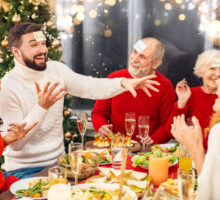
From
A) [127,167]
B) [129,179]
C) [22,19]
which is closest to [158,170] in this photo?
[129,179]

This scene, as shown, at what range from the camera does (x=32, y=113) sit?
2.01 m

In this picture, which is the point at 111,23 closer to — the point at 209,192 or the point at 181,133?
the point at 181,133

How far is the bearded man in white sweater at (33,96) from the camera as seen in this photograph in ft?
6.95

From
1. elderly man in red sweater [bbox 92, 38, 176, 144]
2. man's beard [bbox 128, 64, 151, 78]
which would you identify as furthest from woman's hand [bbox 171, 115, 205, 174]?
man's beard [bbox 128, 64, 151, 78]

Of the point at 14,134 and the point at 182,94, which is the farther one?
the point at 182,94

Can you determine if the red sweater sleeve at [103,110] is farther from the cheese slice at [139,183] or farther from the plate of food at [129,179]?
the cheese slice at [139,183]

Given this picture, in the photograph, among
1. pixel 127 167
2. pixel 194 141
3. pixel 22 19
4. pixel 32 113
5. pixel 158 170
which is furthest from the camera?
pixel 22 19

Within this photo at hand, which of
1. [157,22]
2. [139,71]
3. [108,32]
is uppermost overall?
[157,22]

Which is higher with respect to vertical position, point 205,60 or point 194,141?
point 205,60

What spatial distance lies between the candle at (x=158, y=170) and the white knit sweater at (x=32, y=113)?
0.86 meters

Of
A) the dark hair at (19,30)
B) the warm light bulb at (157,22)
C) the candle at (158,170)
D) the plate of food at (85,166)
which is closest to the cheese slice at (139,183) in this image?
the candle at (158,170)

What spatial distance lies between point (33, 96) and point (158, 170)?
1.17 metres

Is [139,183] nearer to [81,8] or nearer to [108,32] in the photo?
[108,32]

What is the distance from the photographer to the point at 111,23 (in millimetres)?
3984
